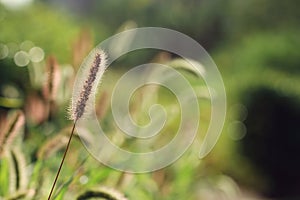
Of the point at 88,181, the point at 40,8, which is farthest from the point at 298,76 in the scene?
the point at 88,181

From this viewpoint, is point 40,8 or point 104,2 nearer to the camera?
point 40,8

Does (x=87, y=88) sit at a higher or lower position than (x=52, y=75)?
higher

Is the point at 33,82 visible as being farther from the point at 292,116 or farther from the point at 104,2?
the point at 104,2

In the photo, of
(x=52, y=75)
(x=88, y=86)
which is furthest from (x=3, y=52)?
(x=88, y=86)

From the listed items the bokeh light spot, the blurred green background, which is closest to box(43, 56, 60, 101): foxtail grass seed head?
the blurred green background

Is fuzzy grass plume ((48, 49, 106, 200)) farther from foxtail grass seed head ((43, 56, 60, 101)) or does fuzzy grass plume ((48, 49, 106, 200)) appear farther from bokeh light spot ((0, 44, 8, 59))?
bokeh light spot ((0, 44, 8, 59))

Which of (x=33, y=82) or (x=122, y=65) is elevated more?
(x=33, y=82)

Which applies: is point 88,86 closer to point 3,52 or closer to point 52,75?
point 52,75
